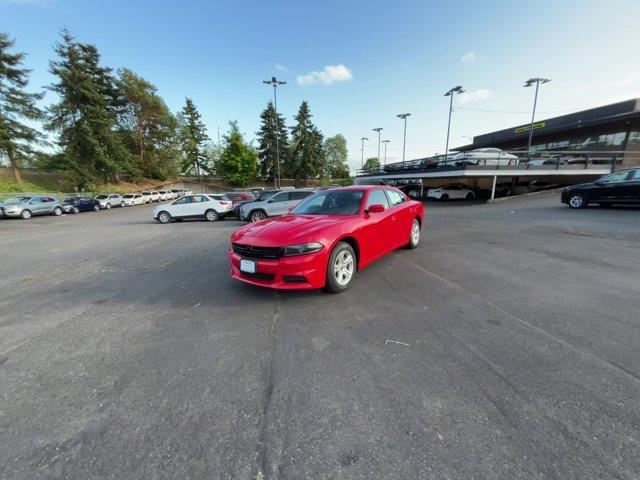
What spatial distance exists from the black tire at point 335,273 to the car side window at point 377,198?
1.01m

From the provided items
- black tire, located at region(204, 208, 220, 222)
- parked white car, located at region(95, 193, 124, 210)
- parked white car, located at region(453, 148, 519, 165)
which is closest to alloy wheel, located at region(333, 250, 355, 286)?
black tire, located at region(204, 208, 220, 222)

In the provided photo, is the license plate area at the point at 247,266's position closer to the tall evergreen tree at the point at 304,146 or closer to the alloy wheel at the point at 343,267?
the alloy wheel at the point at 343,267

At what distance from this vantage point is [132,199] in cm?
3284

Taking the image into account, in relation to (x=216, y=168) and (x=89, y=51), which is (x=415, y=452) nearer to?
(x=89, y=51)

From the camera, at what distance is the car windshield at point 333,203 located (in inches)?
184

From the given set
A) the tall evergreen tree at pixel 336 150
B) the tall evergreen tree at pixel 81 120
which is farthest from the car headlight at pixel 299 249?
the tall evergreen tree at pixel 336 150

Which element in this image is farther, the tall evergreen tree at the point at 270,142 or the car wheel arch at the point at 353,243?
the tall evergreen tree at the point at 270,142

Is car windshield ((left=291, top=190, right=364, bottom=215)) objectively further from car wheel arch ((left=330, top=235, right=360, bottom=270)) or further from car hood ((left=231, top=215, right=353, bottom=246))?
car wheel arch ((left=330, top=235, right=360, bottom=270))

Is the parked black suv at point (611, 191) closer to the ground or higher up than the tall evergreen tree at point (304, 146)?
closer to the ground

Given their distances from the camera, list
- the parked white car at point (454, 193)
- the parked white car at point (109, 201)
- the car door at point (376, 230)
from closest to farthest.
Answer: the car door at point (376, 230)
the parked white car at point (454, 193)
the parked white car at point (109, 201)

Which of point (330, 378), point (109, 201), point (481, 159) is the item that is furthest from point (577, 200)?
point (109, 201)

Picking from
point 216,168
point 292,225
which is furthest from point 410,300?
point 216,168

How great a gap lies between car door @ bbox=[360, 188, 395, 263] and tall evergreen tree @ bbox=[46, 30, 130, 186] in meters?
41.4

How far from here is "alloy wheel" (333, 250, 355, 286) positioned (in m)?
3.93
